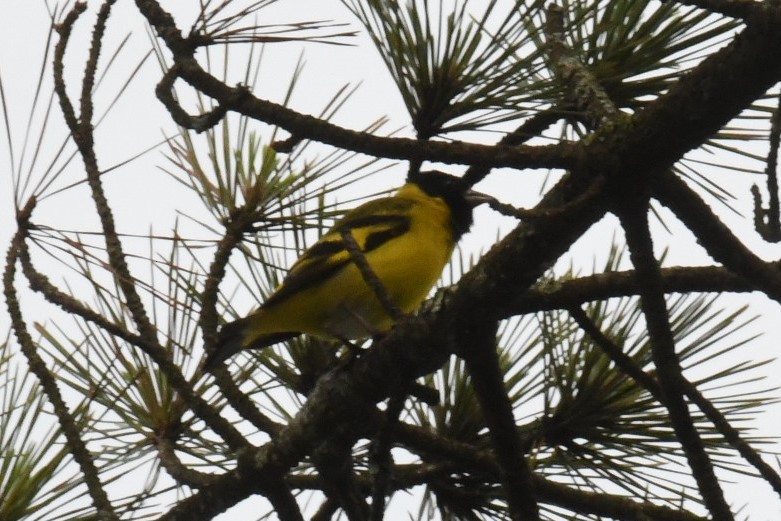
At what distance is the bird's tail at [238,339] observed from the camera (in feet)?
9.29

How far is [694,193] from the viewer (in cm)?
202

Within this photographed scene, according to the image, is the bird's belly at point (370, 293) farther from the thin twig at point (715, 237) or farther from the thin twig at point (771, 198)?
the thin twig at point (771, 198)

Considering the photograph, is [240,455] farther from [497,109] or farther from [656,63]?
[656,63]

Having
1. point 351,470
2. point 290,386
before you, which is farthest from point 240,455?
point 290,386

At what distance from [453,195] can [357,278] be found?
2.97ft

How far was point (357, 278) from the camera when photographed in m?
3.67

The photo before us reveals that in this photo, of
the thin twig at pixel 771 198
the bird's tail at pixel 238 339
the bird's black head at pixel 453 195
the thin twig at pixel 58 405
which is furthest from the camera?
the bird's black head at pixel 453 195

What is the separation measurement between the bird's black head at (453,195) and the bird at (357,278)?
107 mm

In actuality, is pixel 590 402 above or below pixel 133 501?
below

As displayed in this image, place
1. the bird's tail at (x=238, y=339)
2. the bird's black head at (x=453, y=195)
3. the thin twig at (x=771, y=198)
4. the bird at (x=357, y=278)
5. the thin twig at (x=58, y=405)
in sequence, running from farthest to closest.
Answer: the bird's black head at (x=453, y=195) → the bird at (x=357, y=278) → the bird's tail at (x=238, y=339) → the thin twig at (x=58, y=405) → the thin twig at (x=771, y=198)

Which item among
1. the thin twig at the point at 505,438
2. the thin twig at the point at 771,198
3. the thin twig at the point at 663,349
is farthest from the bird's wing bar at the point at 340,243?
the thin twig at the point at 771,198

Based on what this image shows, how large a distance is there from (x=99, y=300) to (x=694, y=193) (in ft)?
6.00

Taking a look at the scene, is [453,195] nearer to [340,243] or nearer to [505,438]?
[340,243]

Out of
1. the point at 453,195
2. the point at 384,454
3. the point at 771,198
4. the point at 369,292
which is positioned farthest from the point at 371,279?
the point at 453,195
